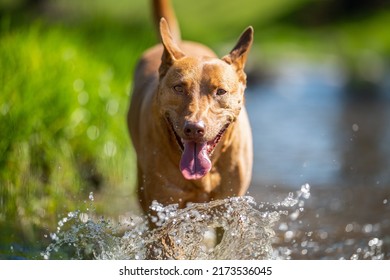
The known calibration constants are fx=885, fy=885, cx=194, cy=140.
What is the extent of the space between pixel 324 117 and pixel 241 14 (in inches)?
435

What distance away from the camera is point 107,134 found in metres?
8.32

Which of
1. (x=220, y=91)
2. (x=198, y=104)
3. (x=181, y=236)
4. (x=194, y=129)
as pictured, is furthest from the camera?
(x=181, y=236)

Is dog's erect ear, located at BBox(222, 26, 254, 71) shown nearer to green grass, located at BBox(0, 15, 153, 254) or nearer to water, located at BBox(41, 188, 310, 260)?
water, located at BBox(41, 188, 310, 260)

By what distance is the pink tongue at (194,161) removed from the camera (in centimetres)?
536

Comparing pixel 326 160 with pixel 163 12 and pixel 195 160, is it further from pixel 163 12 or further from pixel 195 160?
pixel 195 160

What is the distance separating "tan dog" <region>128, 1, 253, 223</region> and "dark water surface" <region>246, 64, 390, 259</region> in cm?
125

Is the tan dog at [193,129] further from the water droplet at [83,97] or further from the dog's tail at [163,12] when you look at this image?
the water droplet at [83,97]

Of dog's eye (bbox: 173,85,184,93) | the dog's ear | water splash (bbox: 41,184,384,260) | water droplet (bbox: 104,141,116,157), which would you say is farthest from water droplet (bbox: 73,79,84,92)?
dog's eye (bbox: 173,85,184,93)

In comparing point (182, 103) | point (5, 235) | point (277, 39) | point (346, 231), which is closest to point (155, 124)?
point (182, 103)

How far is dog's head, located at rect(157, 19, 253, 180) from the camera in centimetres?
526

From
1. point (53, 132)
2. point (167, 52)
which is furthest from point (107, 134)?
point (167, 52)

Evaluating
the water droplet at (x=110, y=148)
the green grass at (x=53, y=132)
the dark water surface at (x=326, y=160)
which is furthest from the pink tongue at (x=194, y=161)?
the water droplet at (x=110, y=148)

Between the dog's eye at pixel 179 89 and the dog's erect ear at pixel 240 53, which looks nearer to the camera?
the dog's eye at pixel 179 89

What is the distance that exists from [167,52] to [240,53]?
1.56 feet
